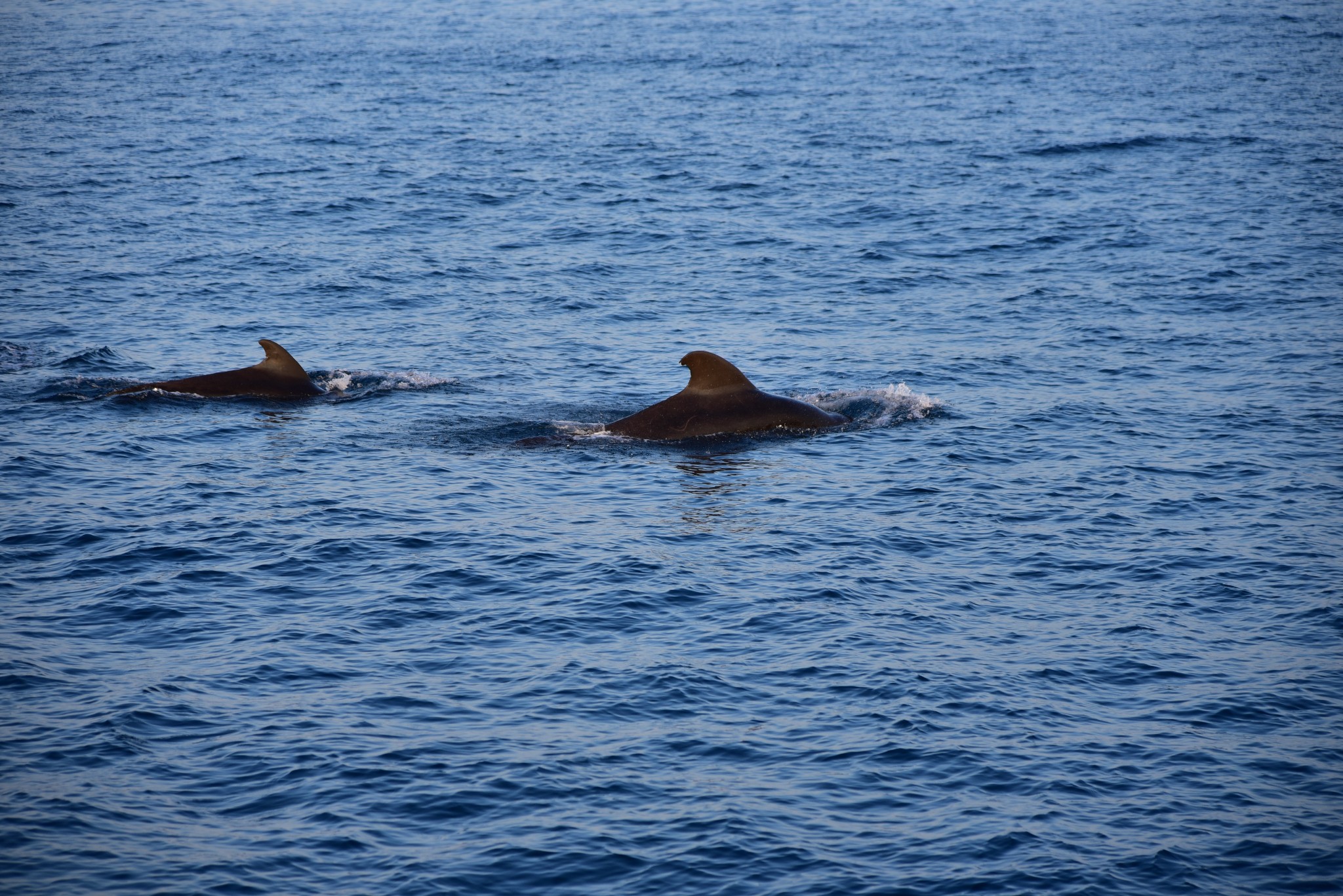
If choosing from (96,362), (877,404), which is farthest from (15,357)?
(877,404)

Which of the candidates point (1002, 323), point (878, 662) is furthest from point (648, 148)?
point (878, 662)

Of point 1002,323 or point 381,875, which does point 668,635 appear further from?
point 1002,323

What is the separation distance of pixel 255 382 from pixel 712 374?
28.8ft

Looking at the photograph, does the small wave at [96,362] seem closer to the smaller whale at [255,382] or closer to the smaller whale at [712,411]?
the smaller whale at [255,382]

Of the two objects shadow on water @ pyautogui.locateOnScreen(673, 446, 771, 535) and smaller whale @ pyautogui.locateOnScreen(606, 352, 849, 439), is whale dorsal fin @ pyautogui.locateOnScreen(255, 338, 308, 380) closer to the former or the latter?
smaller whale @ pyautogui.locateOnScreen(606, 352, 849, 439)

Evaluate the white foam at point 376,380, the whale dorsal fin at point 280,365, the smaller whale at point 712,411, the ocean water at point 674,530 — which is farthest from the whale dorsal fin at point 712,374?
the whale dorsal fin at point 280,365

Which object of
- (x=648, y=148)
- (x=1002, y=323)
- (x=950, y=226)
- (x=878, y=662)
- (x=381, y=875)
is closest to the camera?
(x=381, y=875)

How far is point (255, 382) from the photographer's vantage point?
85.9 feet

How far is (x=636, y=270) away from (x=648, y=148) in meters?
17.5

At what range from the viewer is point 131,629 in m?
16.9

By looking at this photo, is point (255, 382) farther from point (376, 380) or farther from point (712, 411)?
point (712, 411)

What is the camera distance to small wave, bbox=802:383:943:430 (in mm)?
25438

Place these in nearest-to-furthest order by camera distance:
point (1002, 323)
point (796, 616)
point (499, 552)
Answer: point (796, 616) → point (499, 552) → point (1002, 323)

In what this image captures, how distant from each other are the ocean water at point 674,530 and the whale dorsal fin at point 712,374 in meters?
1.35
